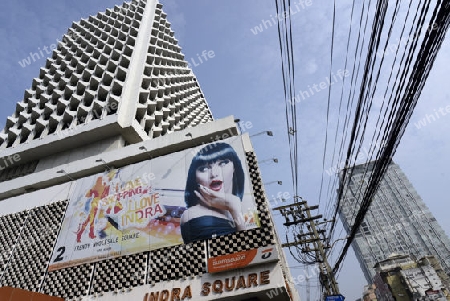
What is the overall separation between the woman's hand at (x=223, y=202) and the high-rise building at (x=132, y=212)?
5 centimetres

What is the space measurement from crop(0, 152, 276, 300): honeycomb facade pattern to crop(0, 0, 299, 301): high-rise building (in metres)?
Result: 0.05

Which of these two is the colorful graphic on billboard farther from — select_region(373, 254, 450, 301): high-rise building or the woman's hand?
select_region(373, 254, 450, 301): high-rise building

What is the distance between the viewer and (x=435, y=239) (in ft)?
255

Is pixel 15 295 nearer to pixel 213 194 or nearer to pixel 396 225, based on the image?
pixel 213 194

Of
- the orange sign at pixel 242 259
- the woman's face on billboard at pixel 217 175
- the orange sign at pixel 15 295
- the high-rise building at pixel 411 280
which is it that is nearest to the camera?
the orange sign at pixel 15 295

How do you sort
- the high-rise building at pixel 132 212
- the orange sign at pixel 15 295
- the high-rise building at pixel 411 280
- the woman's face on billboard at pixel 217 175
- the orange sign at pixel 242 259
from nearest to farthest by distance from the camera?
the orange sign at pixel 15 295, the orange sign at pixel 242 259, the high-rise building at pixel 132 212, the woman's face on billboard at pixel 217 175, the high-rise building at pixel 411 280

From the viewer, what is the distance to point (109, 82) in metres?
30.5

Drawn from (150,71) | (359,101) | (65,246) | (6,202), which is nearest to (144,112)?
(150,71)

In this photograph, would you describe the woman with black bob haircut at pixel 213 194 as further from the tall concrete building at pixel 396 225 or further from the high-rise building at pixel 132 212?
the tall concrete building at pixel 396 225

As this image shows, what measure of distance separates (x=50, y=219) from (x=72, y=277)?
16.9 ft

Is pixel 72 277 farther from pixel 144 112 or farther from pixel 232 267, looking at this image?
pixel 144 112

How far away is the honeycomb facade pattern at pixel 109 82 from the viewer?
28.1 metres

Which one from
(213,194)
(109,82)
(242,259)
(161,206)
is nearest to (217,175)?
(213,194)

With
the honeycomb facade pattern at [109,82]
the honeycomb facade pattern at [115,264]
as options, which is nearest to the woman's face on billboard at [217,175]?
the honeycomb facade pattern at [115,264]
